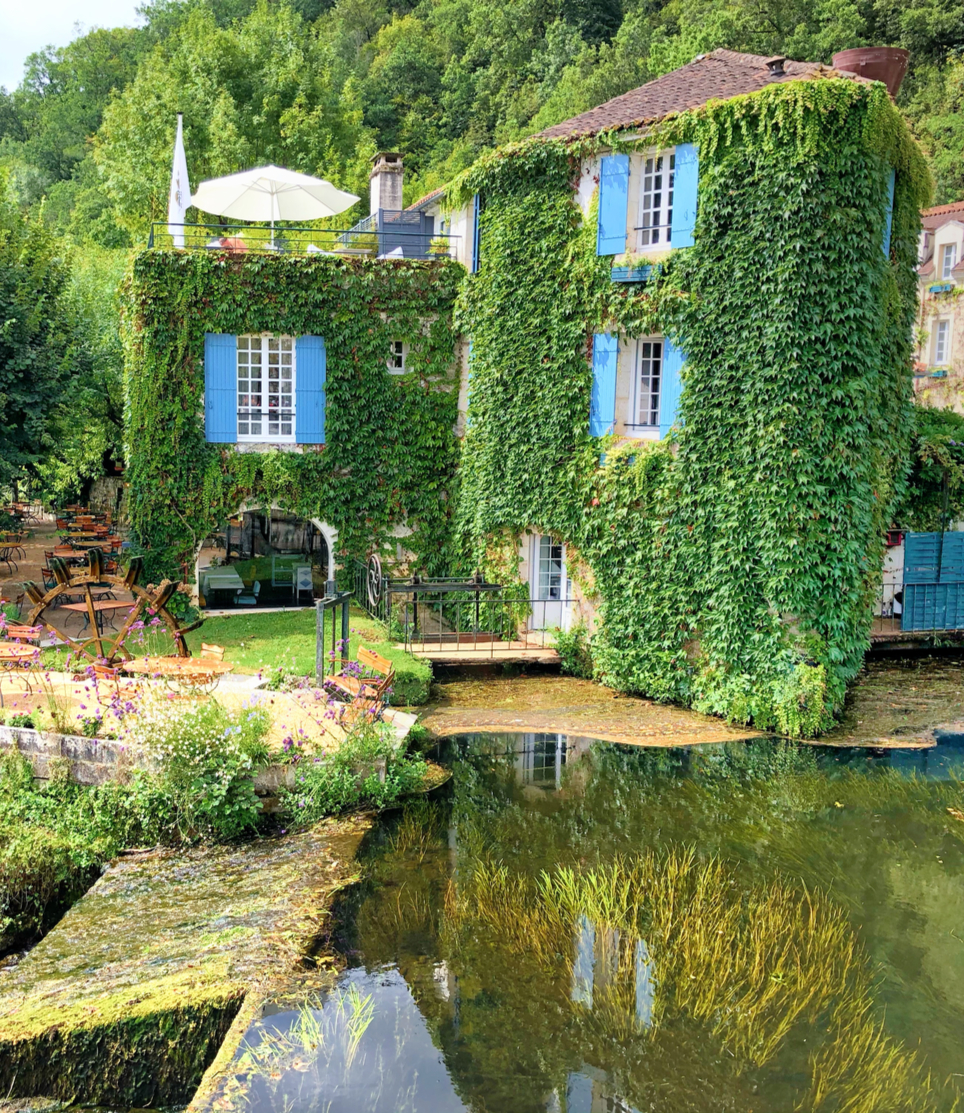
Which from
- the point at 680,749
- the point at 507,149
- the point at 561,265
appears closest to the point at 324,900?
the point at 680,749

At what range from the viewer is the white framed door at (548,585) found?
57.0ft

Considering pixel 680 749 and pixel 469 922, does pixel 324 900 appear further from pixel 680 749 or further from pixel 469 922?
pixel 680 749

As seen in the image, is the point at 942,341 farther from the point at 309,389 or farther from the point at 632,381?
the point at 309,389

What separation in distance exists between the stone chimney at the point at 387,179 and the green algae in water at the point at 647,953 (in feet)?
49.7

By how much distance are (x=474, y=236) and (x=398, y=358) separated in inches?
106

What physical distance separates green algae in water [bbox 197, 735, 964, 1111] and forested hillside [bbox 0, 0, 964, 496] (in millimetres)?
11860

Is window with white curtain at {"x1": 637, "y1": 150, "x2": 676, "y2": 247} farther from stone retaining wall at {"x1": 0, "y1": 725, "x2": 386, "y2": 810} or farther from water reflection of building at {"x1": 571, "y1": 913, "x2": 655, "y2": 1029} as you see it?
water reflection of building at {"x1": 571, "y1": 913, "x2": 655, "y2": 1029}

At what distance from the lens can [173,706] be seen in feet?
34.1

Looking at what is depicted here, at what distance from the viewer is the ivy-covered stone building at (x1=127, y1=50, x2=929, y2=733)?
13.9 metres

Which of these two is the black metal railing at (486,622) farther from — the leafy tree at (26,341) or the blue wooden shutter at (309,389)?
the leafy tree at (26,341)

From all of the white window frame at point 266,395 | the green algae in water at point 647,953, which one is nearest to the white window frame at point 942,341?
the white window frame at point 266,395

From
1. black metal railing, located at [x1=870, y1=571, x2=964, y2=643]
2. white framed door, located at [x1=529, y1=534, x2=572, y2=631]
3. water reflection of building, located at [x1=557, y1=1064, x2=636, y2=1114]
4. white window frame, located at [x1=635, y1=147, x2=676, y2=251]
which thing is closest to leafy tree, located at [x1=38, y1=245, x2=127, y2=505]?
white framed door, located at [x1=529, y1=534, x2=572, y2=631]

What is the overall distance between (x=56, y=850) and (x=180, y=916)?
Answer: 6.85 feet

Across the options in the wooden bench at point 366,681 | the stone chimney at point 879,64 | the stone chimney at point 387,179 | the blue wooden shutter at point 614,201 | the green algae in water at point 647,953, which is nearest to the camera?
the green algae in water at point 647,953
